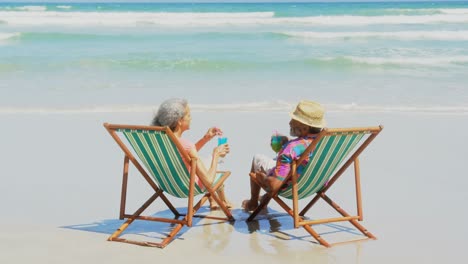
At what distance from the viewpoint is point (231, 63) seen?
1548cm

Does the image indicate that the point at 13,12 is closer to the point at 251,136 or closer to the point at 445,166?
the point at 251,136

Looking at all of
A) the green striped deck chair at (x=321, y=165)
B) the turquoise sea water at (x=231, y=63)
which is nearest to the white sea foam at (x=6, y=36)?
the turquoise sea water at (x=231, y=63)

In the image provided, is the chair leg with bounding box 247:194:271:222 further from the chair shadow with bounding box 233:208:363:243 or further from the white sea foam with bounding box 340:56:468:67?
the white sea foam with bounding box 340:56:468:67

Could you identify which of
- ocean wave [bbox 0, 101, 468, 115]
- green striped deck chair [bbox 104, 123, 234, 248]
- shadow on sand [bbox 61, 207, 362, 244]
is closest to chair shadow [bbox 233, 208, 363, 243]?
shadow on sand [bbox 61, 207, 362, 244]

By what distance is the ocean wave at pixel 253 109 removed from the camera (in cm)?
1008

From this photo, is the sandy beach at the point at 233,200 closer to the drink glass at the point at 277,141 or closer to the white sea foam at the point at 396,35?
the drink glass at the point at 277,141

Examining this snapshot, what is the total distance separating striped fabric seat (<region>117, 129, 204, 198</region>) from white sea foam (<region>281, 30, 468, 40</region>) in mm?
18011

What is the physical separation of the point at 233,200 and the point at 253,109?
4.48m

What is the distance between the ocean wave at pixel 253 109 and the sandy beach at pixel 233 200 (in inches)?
27.3

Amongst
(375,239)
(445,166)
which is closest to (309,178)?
(375,239)

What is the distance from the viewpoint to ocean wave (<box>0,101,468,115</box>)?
10078mm

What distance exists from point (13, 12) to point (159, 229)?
91.6ft

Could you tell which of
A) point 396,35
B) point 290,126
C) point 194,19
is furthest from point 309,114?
point 194,19

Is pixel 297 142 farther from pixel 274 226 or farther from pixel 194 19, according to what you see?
pixel 194 19
